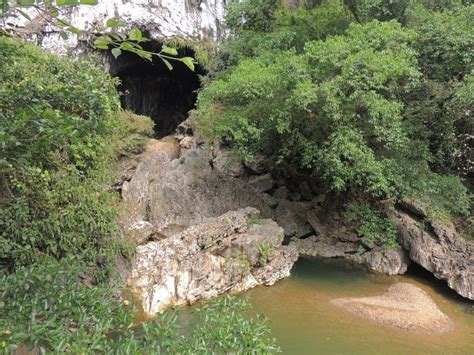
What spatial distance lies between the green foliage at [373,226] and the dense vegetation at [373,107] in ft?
0.38

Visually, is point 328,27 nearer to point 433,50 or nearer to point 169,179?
point 433,50

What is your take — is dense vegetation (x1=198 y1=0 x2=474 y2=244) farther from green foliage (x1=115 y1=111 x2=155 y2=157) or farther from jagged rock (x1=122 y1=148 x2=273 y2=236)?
green foliage (x1=115 y1=111 x2=155 y2=157)

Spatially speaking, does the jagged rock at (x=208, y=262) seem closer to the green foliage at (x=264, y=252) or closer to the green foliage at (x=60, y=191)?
the green foliage at (x=264, y=252)

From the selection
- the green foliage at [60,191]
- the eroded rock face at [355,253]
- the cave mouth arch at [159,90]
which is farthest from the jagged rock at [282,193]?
the cave mouth arch at [159,90]

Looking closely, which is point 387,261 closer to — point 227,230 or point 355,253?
point 355,253

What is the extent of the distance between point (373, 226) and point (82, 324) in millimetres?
10388

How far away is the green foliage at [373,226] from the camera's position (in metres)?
11.3

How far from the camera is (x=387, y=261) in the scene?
1107cm

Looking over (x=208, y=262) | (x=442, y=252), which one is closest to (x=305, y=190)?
(x=442, y=252)

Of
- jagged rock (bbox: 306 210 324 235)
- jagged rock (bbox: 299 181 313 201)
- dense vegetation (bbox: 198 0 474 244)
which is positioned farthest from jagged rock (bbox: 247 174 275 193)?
jagged rock (bbox: 306 210 324 235)

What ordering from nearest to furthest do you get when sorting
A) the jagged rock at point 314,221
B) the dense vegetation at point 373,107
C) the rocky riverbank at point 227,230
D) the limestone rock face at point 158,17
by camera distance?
the rocky riverbank at point 227,230 → the dense vegetation at point 373,107 → the jagged rock at point 314,221 → the limestone rock face at point 158,17

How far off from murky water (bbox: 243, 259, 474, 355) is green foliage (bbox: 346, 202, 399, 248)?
1133 millimetres

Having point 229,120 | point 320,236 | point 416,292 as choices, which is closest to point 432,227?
point 416,292

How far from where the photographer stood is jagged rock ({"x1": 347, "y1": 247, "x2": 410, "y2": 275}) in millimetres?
10935
